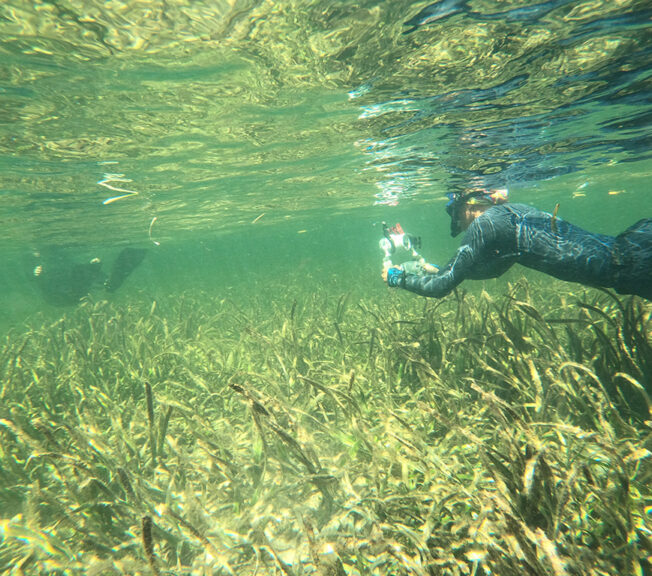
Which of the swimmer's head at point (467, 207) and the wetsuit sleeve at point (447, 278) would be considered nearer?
the wetsuit sleeve at point (447, 278)

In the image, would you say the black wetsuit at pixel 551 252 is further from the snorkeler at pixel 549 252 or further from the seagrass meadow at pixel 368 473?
the seagrass meadow at pixel 368 473

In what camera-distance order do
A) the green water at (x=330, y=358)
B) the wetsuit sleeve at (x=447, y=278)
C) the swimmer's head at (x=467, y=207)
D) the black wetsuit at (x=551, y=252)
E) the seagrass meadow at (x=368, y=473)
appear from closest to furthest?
the seagrass meadow at (x=368, y=473)
the green water at (x=330, y=358)
the black wetsuit at (x=551, y=252)
the wetsuit sleeve at (x=447, y=278)
the swimmer's head at (x=467, y=207)

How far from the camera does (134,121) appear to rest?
366 inches

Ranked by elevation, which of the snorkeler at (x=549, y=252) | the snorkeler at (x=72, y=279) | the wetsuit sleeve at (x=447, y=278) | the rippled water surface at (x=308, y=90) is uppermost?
the rippled water surface at (x=308, y=90)

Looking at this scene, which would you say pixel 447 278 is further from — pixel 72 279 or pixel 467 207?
pixel 72 279

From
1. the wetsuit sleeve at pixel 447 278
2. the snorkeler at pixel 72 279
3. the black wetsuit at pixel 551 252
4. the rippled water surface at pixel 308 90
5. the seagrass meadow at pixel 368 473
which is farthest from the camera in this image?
the snorkeler at pixel 72 279

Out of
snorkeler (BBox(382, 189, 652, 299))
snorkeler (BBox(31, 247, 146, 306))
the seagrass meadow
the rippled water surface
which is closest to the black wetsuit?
snorkeler (BBox(382, 189, 652, 299))

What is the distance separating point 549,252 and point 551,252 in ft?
0.07

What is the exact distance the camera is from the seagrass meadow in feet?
7.53

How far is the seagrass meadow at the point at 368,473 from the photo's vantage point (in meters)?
2.29

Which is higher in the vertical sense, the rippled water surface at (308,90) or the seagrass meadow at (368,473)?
the rippled water surface at (308,90)

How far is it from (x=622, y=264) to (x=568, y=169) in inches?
701

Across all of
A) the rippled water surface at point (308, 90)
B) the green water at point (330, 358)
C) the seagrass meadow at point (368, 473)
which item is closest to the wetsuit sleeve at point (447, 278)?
the green water at point (330, 358)

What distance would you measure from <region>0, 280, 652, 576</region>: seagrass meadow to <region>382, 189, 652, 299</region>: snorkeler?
14.4 inches
